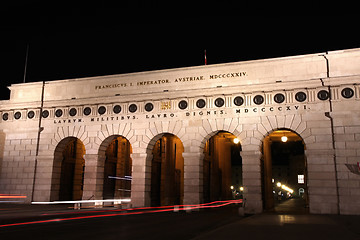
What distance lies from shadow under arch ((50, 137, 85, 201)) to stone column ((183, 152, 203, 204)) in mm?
11811

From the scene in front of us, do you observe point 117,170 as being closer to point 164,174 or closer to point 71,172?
point 71,172

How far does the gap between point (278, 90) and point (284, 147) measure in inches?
2447

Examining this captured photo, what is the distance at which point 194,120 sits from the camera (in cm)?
2875

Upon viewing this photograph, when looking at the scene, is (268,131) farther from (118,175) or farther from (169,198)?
(118,175)

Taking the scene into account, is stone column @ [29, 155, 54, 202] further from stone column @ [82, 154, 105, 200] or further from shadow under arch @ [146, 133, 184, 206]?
shadow under arch @ [146, 133, 184, 206]

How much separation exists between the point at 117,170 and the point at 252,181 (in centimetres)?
1709

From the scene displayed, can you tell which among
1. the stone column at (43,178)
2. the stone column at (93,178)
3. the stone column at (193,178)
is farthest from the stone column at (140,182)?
the stone column at (43,178)

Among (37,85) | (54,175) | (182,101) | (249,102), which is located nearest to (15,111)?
(37,85)

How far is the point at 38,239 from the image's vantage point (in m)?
12.5

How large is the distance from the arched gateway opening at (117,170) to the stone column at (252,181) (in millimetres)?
14789

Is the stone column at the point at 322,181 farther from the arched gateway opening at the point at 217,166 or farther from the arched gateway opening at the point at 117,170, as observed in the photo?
the arched gateway opening at the point at 117,170

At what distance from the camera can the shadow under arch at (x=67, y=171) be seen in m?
32.0

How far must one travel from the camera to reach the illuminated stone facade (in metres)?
25.4

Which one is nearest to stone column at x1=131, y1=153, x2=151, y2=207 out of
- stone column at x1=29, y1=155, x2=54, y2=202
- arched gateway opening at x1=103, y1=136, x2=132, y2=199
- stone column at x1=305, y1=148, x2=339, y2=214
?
arched gateway opening at x1=103, y1=136, x2=132, y2=199
